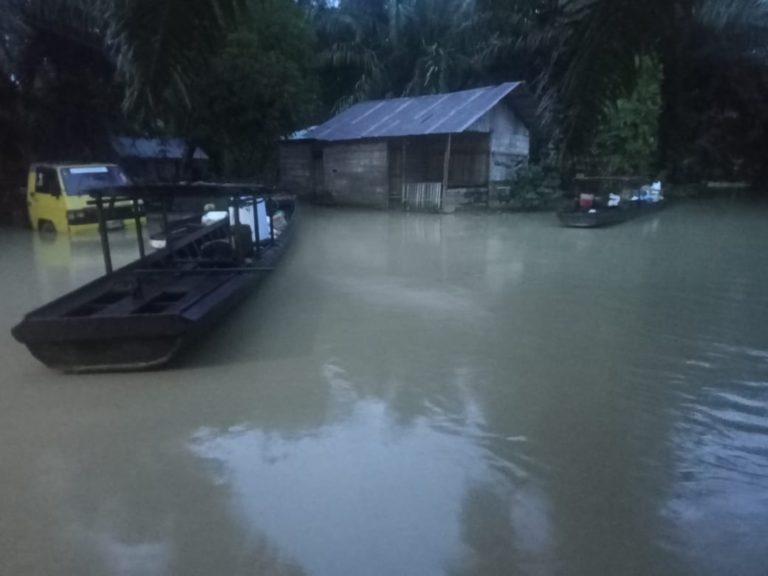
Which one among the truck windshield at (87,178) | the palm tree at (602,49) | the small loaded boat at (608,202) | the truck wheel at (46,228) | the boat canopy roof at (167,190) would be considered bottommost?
the truck wheel at (46,228)

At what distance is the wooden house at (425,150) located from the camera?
21500 millimetres

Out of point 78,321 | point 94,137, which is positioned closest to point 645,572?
point 78,321

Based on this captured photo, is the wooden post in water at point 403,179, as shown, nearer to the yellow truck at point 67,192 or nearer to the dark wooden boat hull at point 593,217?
the dark wooden boat hull at point 593,217

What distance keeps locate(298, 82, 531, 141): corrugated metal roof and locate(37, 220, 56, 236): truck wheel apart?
31.2 ft

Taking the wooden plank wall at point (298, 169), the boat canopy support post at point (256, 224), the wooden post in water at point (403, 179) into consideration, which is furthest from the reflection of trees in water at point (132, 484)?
the wooden plank wall at point (298, 169)

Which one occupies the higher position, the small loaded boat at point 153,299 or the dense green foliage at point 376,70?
the dense green foliage at point 376,70

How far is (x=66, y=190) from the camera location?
15.4 metres

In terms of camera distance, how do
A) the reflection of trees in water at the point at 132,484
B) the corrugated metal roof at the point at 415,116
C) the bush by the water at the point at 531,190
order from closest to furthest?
the reflection of trees in water at the point at 132,484, the corrugated metal roof at the point at 415,116, the bush by the water at the point at 531,190

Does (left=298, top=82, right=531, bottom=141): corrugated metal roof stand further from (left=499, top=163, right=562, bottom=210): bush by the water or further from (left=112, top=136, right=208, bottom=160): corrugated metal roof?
(left=112, top=136, right=208, bottom=160): corrugated metal roof

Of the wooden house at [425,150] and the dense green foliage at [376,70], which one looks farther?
the wooden house at [425,150]

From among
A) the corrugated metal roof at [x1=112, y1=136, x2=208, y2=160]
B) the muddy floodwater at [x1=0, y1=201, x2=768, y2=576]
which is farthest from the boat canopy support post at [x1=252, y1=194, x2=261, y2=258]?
the corrugated metal roof at [x1=112, y1=136, x2=208, y2=160]

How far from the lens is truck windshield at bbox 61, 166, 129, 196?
15422 millimetres

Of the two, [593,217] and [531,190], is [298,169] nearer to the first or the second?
[531,190]

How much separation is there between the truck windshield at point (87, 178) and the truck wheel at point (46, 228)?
105cm
